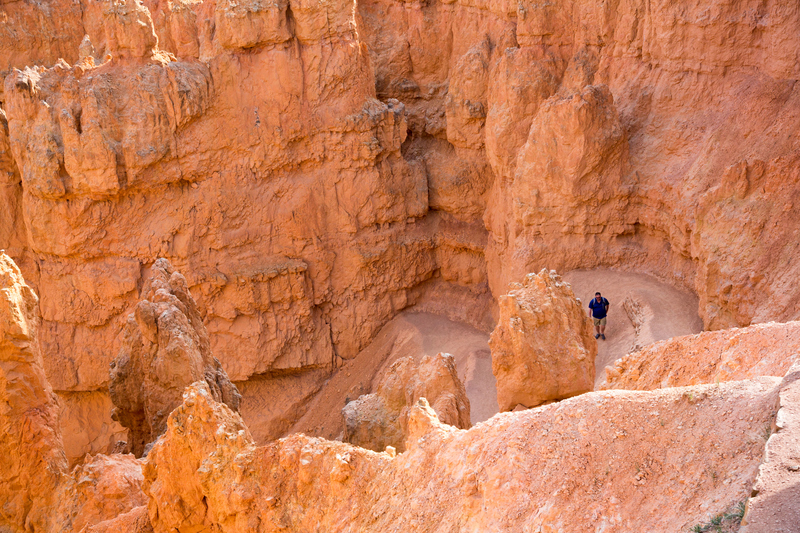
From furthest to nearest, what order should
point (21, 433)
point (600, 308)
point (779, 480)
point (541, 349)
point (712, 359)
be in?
point (600, 308) < point (541, 349) < point (21, 433) < point (712, 359) < point (779, 480)

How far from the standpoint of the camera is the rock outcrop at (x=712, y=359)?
28.6 feet

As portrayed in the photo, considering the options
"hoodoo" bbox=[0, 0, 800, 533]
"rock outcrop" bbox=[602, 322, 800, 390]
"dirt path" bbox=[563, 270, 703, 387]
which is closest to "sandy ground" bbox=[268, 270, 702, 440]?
"dirt path" bbox=[563, 270, 703, 387]

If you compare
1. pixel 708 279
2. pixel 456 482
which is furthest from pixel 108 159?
pixel 456 482

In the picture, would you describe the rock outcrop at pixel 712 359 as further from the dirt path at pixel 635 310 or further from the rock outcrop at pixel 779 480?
the dirt path at pixel 635 310

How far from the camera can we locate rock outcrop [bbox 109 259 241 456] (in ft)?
43.1

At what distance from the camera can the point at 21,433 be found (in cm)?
1084

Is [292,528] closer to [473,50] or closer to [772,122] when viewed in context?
[772,122]

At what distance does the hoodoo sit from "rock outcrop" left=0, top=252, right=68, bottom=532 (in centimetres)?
4

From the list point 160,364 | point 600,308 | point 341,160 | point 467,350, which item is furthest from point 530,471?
point 341,160

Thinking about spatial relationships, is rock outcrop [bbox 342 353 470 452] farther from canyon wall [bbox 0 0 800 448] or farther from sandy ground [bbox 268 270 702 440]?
canyon wall [bbox 0 0 800 448]

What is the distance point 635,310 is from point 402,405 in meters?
6.96

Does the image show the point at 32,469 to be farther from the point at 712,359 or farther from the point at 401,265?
the point at 401,265

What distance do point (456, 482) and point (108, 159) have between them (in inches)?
737

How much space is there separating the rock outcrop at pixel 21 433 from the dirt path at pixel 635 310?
10096mm
